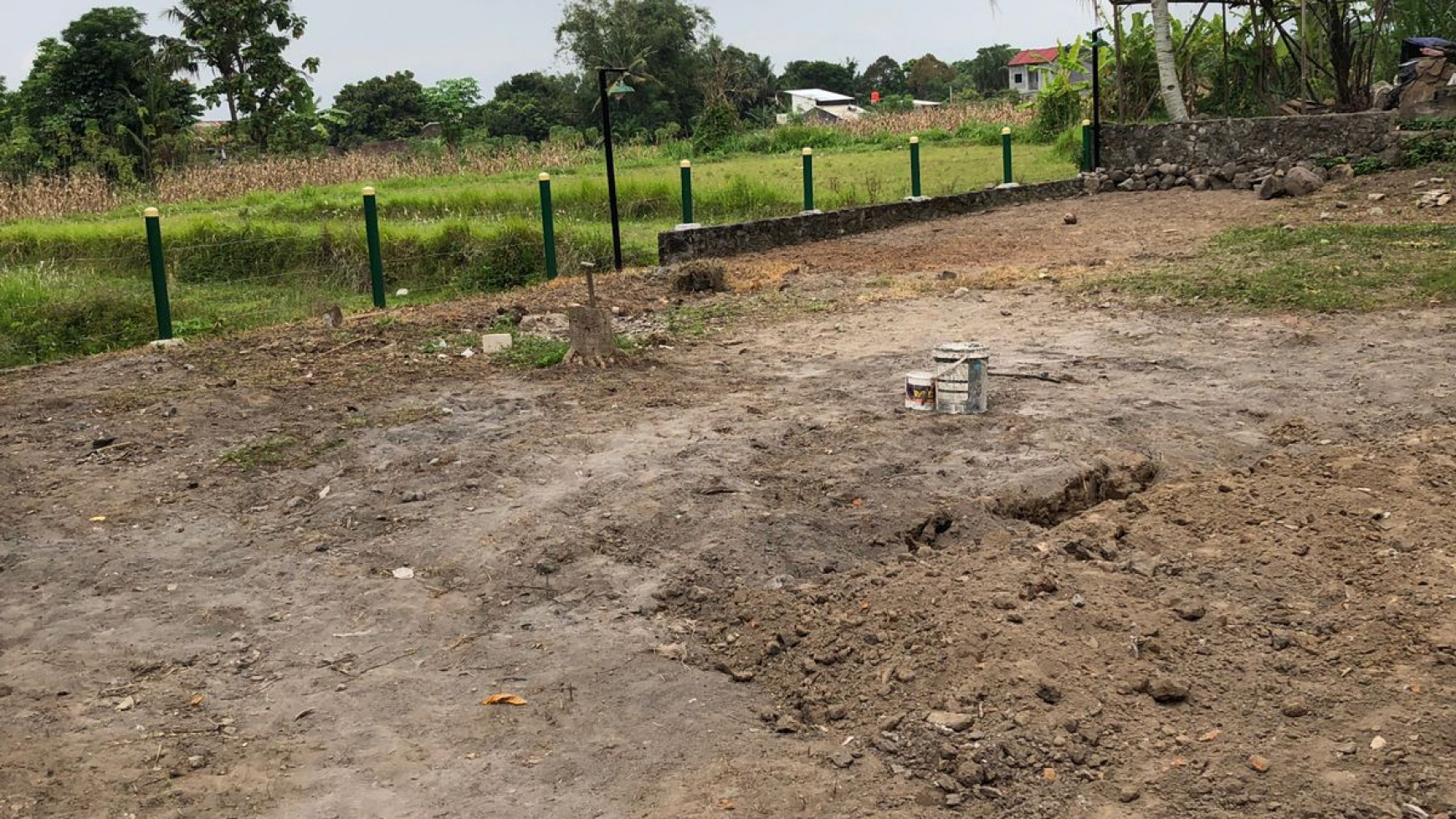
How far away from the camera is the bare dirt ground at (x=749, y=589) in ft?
12.0

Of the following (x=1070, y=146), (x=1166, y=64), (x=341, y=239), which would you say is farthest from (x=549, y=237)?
(x=1070, y=146)

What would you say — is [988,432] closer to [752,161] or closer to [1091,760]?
[1091,760]

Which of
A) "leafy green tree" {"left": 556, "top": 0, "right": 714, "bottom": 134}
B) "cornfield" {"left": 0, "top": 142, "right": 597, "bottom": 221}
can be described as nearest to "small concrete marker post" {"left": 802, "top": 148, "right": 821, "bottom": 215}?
"cornfield" {"left": 0, "top": 142, "right": 597, "bottom": 221}

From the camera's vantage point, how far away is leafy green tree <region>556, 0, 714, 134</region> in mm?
49469

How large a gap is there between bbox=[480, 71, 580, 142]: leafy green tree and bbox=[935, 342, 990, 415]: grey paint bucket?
146 feet

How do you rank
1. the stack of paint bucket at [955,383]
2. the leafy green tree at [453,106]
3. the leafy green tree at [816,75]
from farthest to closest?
the leafy green tree at [816,75] < the leafy green tree at [453,106] < the stack of paint bucket at [955,383]

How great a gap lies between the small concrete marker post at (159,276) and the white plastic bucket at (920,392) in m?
6.29

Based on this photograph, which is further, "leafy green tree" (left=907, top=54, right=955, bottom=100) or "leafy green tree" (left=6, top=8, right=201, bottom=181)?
"leafy green tree" (left=907, top=54, right=955, bottom=100)

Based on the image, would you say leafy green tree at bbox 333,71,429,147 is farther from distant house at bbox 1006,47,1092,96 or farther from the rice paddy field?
distant house at bbox 1006,47,1092,96

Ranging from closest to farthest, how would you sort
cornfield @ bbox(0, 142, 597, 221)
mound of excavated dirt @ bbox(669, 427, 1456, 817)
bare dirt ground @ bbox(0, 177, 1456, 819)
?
mound of excavated dirt @ bbox(669, 427, 1456, 817), bare dirt ground @ bbox(0, 177, 1456, 819), cornfield @ bbox(0, 142, 597, 221)

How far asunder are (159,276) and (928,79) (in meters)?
78.1

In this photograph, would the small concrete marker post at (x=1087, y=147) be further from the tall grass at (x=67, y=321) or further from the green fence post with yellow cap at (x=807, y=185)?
the tall grass at (x=67, y=321)

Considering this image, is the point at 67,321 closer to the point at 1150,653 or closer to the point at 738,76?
the point at 1150,653

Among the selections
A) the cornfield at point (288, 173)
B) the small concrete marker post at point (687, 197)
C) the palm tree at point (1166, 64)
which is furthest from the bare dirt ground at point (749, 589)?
the cornfield at point (288, 173)
